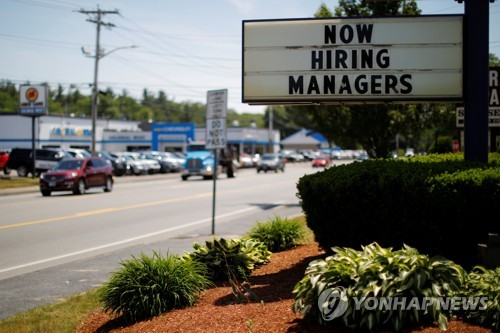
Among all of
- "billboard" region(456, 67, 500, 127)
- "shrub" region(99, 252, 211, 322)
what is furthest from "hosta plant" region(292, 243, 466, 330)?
"billboard" region(456, 67, 500, 127)

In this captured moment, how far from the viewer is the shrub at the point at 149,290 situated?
6.24m

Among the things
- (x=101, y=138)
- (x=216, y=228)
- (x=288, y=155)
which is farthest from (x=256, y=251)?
(x=288, y=155)

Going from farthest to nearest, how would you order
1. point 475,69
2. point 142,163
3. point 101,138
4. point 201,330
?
point 101,138 → point 142,163 → point 475,69 → point 201,330

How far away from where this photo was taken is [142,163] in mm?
54031

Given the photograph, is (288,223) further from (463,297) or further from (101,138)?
(101,138)

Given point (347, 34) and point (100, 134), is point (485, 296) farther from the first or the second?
point (100, 134)

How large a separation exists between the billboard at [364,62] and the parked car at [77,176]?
70.7 feet

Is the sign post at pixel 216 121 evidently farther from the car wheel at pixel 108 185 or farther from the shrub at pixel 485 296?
the car wheel at pixel 108 185

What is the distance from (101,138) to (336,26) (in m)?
83.6

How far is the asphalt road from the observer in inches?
371

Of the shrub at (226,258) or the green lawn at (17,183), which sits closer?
the shrub at (226,258)

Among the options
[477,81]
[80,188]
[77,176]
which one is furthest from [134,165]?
[477,81]

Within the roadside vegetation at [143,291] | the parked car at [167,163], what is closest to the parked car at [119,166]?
the parked car at [167,163]

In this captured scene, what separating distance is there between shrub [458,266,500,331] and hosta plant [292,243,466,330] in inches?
4.0
